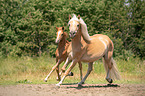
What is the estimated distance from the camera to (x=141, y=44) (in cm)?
2567

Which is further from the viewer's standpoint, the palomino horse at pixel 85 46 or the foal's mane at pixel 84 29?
the foal's mane at pixel 84 29

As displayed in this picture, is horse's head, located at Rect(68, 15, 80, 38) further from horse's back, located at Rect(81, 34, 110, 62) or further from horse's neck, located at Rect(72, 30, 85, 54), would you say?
horse's back, located at Rect(81, 34, 110, 62)

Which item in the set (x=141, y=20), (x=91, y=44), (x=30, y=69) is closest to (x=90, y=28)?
(x=141, y=20)

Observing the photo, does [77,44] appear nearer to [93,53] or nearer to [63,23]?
[93,53]

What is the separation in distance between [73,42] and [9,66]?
Answer: 8.61 meters

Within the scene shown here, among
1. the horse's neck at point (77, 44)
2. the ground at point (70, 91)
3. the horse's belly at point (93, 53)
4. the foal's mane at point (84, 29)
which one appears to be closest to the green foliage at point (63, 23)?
the horse's belly at point (93, 53)

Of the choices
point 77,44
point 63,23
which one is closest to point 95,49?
point 77,44

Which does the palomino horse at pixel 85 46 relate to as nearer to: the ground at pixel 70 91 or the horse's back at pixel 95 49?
the horse's back at pixel 95 49

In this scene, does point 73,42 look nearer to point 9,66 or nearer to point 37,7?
point 9,66

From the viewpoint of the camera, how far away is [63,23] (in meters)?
25.9

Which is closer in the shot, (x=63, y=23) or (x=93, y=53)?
(x=93, y=53)

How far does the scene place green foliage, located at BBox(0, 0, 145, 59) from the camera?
2652cm

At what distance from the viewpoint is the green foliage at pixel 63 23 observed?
26.5 meters

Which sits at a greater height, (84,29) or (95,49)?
(84,29)
